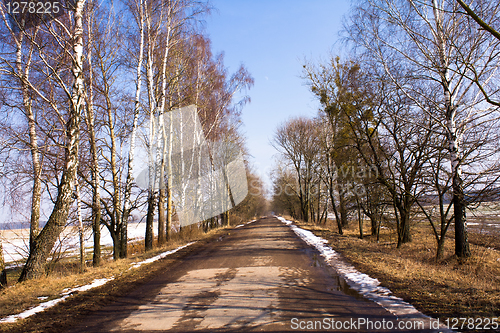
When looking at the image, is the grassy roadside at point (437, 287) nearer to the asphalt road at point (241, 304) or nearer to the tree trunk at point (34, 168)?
the asphalt road at point (241, 304)

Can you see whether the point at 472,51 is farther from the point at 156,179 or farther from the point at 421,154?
the point at 156,179

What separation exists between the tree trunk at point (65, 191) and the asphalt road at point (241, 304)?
3.06m

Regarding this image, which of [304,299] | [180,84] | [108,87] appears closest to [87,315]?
[304,299]

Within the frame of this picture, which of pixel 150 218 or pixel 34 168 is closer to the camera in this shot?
pixel 34 168

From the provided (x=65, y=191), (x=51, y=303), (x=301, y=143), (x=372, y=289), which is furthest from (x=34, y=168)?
(x=301, y=143)

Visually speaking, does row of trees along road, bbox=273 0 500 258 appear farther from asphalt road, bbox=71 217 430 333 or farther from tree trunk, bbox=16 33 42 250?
tree trunk, bbox=16 33 42 250

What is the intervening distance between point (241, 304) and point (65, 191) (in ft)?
19.2

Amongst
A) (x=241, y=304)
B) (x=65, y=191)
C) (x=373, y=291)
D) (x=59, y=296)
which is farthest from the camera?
(x=65, y=191)

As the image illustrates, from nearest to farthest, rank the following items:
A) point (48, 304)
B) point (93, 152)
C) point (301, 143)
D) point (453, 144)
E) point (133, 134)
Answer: point (48, 304), point (453, 144), point (93, 152), point (133, 134), point (301, 143)

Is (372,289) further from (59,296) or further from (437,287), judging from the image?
(59,296)

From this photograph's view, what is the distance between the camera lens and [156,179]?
13117mm

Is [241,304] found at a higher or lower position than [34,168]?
lower

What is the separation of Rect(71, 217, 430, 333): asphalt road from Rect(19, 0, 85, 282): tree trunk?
3.06 m

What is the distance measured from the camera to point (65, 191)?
755 centimetres
